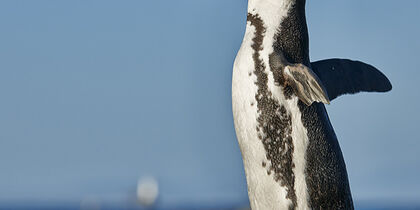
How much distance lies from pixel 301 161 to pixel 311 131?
249 mm

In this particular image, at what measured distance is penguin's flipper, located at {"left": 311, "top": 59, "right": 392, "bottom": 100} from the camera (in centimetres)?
732

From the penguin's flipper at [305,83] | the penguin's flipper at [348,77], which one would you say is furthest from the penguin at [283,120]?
the penguin's flipper at [348,77]

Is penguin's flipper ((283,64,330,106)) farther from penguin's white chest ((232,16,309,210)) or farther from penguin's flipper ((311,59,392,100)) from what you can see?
penguin's flipper ((311,59,392,100))

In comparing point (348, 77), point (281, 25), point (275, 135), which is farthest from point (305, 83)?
point (348, 77)

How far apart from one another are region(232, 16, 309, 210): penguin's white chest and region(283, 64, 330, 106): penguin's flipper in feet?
0.49

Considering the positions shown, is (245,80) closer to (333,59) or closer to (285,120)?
(285,120)

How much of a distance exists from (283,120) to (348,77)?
4.26 ft

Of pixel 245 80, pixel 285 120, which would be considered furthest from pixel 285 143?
pixel 245 80

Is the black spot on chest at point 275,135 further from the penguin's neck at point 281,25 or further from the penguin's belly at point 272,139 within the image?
the penguin's neck at point 281,25

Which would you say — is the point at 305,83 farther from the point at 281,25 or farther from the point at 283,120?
the point at 281,25

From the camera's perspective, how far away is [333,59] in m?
7.46

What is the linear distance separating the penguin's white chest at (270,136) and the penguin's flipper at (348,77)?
3.07 ft

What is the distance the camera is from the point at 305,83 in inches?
243

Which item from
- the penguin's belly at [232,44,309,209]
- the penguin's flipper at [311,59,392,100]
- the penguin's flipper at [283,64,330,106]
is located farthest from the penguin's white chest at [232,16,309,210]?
the penguin's flipper at [311,59,392,100]
